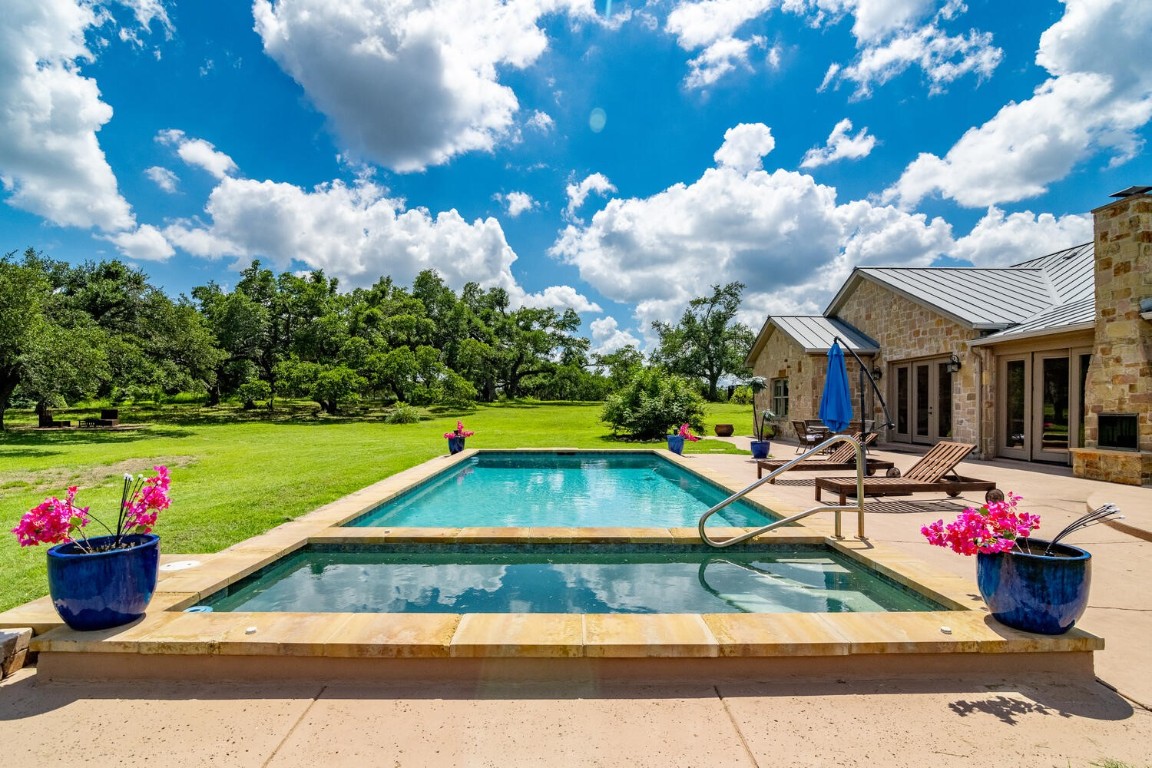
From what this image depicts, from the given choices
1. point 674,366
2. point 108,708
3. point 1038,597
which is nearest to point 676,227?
point 1038,597

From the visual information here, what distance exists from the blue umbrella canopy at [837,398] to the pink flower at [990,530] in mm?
7393

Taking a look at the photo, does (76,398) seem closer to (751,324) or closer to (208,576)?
(208,576)

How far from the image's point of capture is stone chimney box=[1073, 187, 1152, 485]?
8469 millimetres

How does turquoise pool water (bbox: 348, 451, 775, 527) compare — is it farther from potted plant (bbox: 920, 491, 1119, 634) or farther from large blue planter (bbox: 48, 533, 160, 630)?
potted plant (bbox: 920, 491, 1119, 634)

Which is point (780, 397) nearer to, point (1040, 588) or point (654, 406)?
point (654, 406)

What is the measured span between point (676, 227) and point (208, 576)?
63.0ft

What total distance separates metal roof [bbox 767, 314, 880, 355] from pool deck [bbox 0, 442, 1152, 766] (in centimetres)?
1355

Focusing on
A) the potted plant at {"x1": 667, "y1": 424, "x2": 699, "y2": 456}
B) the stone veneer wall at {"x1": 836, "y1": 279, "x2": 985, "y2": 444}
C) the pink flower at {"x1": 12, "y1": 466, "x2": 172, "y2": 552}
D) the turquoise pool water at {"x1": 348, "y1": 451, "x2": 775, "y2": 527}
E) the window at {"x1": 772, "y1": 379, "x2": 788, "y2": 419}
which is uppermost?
the stone veneer wall at {"x1": 836, "y1": 279, "x2": 985, "y2": 444}

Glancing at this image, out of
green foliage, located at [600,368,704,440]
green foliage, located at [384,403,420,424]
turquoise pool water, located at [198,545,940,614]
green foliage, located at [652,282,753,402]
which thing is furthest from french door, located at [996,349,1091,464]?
green foliage, located at [652,282,753,402]

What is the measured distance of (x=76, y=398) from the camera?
2022cm

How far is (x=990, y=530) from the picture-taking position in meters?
2.99

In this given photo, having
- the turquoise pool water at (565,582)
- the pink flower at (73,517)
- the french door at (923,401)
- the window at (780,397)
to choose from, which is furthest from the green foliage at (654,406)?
the pink flower at (73,517)

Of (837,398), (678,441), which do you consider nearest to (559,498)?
(678,441)

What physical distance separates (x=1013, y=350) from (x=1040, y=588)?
37.8 ft
